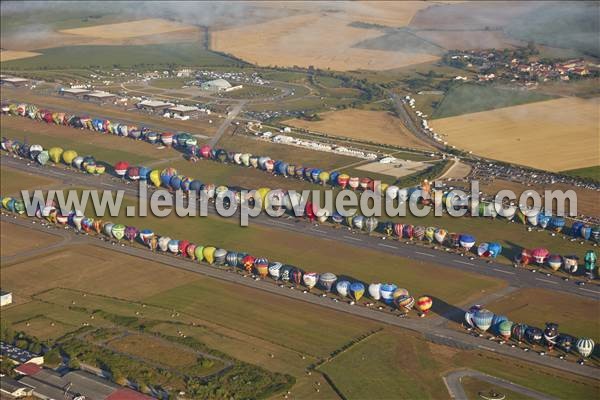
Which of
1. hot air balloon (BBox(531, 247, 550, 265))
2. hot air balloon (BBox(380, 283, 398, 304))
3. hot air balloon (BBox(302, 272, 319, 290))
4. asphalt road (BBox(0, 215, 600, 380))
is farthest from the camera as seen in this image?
hot air balloon (BBox(531, 247, 550, 265))

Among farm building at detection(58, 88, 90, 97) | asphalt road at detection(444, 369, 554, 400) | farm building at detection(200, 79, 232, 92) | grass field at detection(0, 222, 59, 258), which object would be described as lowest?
asphalt road at detection(444, 369, 554, 400)

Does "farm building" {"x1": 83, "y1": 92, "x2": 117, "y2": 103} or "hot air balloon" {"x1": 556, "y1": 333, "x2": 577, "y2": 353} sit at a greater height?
"farm building" {"x1": 83, "y1": 92, "x2": 117, "y2": 103}

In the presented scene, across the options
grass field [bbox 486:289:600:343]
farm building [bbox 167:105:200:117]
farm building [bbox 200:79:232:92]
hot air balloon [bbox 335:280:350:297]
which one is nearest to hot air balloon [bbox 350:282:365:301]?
hot air balloon [bbox 335:280:350:297]

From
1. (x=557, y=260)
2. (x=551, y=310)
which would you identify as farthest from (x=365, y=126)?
(x=551, y=310)

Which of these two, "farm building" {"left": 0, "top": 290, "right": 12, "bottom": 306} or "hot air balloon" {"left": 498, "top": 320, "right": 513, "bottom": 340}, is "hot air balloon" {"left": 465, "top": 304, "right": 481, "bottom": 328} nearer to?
"hot air balloon" {"left": 498, "top": 320, "right": 513, "bottom": 340}

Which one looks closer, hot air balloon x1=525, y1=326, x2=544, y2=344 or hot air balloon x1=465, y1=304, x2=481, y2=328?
hot air balloon x1=525, y1=326, x2=544, y2=344

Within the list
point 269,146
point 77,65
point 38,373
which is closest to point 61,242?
point 38,373

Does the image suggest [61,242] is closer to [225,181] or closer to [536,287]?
[225,181]
